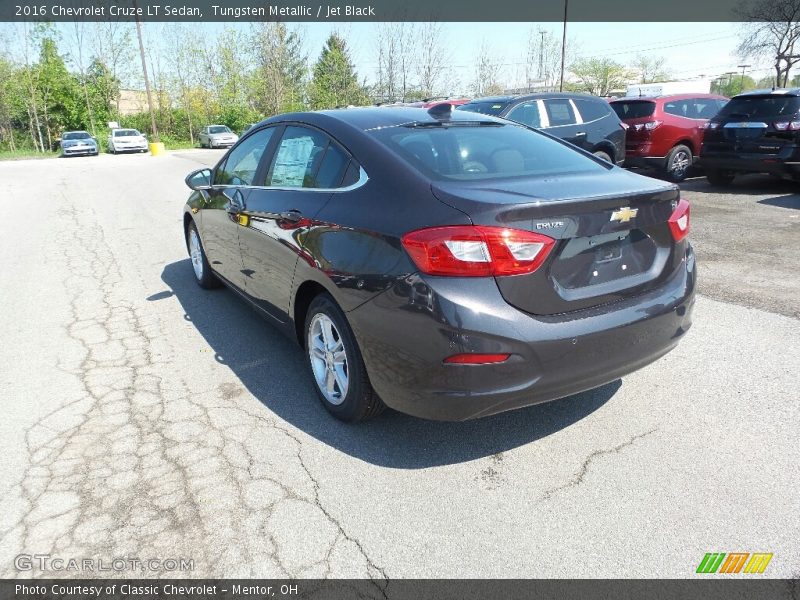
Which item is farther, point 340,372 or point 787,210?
point 787,210

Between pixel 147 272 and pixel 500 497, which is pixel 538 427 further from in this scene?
pixel 147 272

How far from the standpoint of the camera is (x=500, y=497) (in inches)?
103

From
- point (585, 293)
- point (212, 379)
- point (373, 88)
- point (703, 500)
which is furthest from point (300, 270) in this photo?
point (373, 88)

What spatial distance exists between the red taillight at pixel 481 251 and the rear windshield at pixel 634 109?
34.2 feet

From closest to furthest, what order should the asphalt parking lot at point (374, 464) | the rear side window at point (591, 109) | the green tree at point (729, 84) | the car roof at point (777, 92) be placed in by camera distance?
the asphalt parking lot at point (374, 464), the car roof at point (777, 92), the rear side window at point (591, 109), the green tree at point (729, 84)

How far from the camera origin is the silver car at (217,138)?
3512 centimetres

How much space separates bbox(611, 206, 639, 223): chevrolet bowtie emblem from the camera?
264cm

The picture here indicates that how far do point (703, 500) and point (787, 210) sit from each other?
766cm

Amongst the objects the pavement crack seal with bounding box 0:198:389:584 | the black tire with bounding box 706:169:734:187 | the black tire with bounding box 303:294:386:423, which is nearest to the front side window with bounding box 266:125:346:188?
the black tire with bounding box 303:294:386:423

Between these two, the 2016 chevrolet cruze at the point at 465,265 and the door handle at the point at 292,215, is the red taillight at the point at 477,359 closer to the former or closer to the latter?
the 2016 chevrolet cruze at the point at 465,265

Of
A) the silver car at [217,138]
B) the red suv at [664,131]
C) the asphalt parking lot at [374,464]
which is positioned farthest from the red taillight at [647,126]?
the silver car at [217,138]

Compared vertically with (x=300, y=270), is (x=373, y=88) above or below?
above

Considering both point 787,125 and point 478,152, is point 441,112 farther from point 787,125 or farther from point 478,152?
point 787,125

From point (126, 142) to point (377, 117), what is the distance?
34.2m
